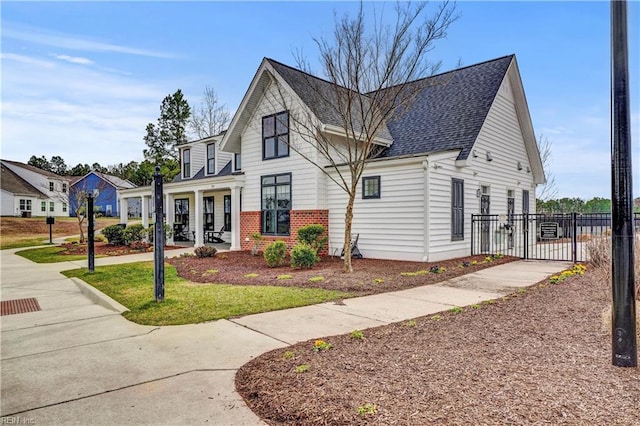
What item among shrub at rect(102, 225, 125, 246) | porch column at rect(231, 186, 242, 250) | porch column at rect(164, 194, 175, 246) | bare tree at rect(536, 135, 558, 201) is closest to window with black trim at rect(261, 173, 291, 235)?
porch column at rect(231, 186, 242, 250)

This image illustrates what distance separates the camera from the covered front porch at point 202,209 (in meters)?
16.3

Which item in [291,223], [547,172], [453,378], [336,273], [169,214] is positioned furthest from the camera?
[547,172]

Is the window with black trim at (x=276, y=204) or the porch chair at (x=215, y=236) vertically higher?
the window with black trim at (x=276, y=204)

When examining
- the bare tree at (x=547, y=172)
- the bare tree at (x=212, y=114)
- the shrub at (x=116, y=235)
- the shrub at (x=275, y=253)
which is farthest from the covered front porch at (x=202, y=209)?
the bare tree at (x=547, y=172)

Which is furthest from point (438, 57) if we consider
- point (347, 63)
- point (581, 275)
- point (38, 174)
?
point (38, 174)

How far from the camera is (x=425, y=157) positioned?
1080 cm

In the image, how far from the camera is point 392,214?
1187 centimetres

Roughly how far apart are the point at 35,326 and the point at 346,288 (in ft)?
16.7

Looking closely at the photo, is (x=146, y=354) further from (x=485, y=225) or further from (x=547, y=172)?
(x=547, y=172)

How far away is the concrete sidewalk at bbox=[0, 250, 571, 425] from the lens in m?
2.86

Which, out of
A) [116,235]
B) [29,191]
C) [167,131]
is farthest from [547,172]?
[29,191]

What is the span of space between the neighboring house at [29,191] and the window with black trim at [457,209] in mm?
41425

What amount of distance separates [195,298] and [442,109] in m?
11.9

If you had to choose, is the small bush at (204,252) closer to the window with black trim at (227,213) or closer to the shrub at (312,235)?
the shrub at (312,235)
